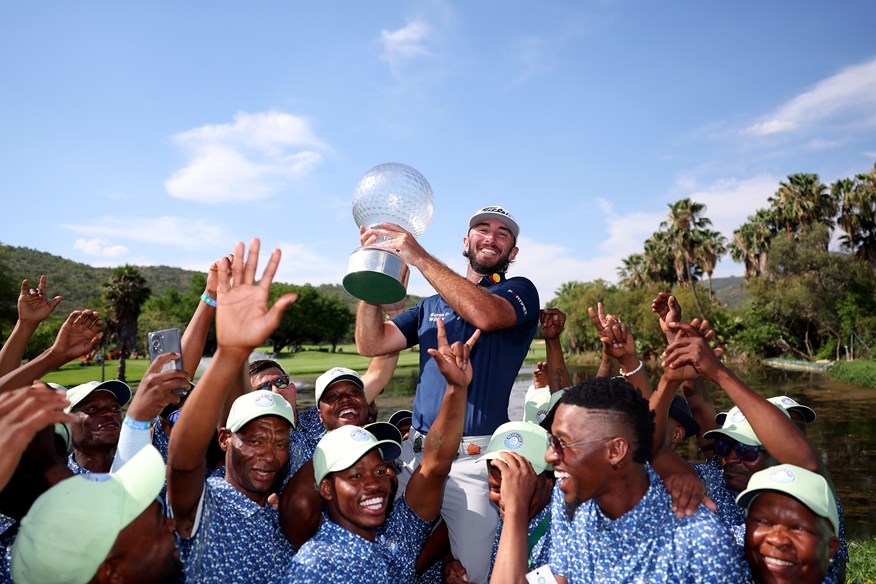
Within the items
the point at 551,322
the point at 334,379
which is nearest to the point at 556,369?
the point at 551,322

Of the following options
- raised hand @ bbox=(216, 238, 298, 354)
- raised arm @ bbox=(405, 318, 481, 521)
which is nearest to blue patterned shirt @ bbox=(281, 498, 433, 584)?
raised arm @ bbox=(405, 318, 481, 521)

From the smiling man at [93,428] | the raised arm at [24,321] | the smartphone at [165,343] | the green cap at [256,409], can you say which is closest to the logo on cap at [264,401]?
the green cap at [256,409]

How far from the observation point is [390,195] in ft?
17.9

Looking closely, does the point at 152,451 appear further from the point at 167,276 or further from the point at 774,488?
the point at 167,276

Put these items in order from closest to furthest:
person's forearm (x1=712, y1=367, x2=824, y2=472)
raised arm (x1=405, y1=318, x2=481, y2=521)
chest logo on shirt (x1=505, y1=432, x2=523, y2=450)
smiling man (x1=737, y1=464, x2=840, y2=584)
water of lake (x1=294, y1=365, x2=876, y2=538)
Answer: smiling man (x1=737, y1=464, x2=840, y2=584) → person's forearm (x1=712, y1=367, x2=824, y2=472) → raised arm (x1=405, y1=318, x2=481, y2=521) → chest logo on shirt (x1=505, y1=432, x2=523, y2=450) → water of lake (x1=294, y1=365, x2=876, y2=538)

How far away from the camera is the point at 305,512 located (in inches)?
134

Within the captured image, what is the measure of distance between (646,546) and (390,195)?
359 centimetres

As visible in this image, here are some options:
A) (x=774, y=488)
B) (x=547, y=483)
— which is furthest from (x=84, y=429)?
(x=774, y=488)

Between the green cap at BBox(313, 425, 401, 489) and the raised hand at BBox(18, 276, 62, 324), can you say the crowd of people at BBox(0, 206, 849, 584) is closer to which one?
the green cap at BBox(313, 425, 401, 489)

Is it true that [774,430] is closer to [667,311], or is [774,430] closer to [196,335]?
[667,311]

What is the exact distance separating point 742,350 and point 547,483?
51.2 metres

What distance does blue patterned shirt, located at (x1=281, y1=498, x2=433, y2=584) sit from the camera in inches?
113

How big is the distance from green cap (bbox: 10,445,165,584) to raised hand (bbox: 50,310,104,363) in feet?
8.49

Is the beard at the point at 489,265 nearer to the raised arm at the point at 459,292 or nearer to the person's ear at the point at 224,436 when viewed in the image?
the raised arm at the point at 459,292
